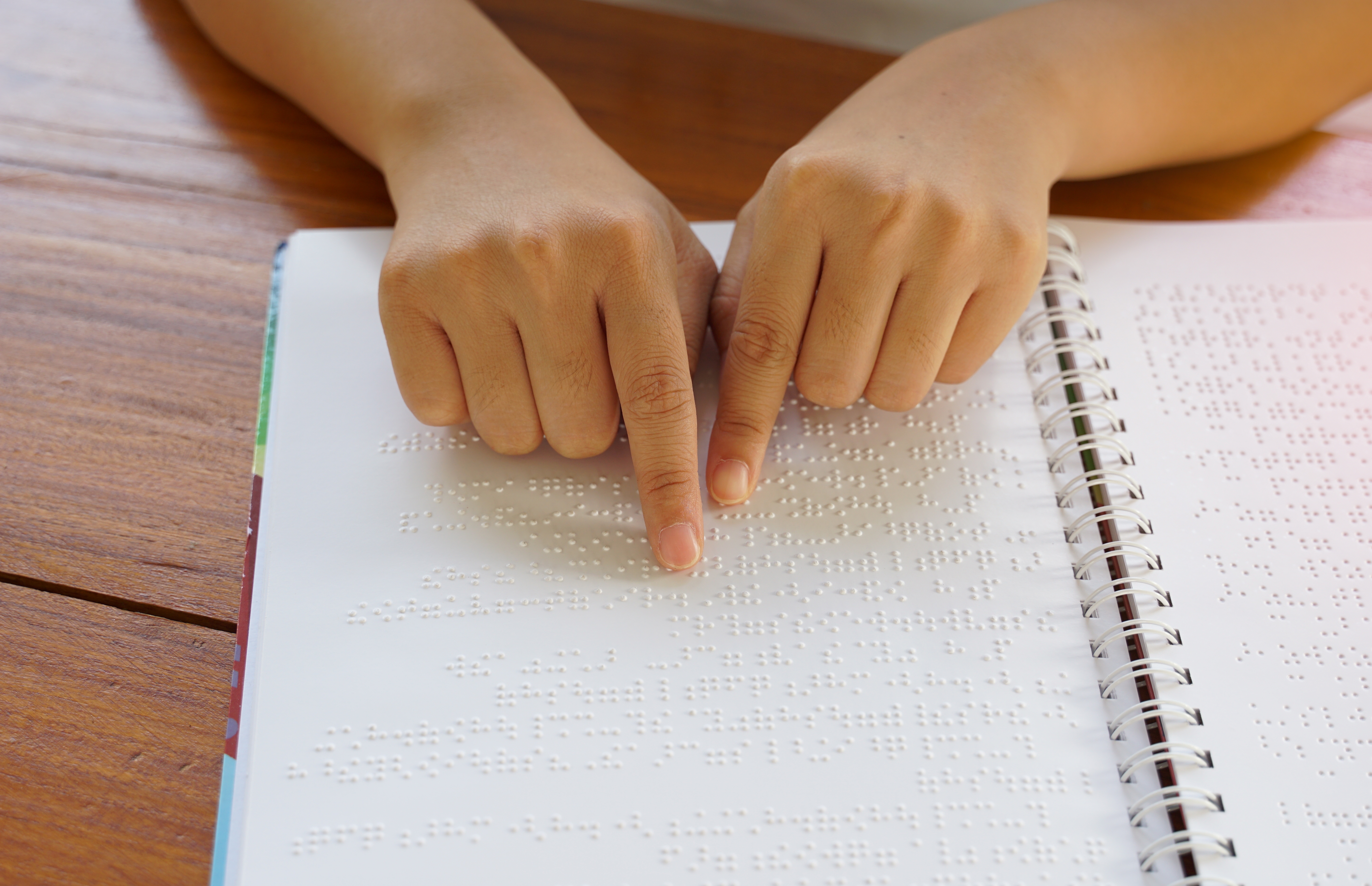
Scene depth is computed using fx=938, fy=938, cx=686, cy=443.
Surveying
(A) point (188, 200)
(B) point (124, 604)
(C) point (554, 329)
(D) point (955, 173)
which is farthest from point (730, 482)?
(A) point (188, 200)

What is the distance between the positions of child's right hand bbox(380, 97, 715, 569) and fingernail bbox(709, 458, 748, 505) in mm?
18

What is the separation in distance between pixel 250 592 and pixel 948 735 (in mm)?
384

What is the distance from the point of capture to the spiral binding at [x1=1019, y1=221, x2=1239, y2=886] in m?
0.46

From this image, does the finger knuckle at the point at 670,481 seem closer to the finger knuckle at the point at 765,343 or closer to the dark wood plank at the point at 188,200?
the finger knuckle at the point at 765,343

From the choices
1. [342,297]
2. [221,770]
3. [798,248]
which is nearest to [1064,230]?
[798,248]

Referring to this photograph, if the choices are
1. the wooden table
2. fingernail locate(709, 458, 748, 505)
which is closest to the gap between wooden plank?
the wooden table

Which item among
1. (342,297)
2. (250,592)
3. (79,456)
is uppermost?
(342,297)

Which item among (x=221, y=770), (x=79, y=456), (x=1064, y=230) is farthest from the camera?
(x=1064, y=230)

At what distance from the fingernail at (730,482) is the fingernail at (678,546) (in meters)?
0.04

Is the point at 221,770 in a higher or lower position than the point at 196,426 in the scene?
lower

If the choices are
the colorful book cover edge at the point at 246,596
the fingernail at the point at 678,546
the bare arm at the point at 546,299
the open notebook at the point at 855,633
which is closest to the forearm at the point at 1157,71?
the open notebook at the point at 855,633

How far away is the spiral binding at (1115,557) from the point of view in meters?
0.46

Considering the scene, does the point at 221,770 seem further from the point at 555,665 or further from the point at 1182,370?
the point at 1182,370

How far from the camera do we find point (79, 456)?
58 cm
